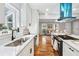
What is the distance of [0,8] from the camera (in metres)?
3.28

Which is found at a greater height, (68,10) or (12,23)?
(68,10)

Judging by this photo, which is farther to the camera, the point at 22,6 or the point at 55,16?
the point at 55,16

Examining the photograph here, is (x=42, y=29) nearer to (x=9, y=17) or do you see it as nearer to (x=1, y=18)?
(x=9, y=17)

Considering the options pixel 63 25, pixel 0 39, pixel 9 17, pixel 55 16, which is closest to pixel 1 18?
pixel 0 39

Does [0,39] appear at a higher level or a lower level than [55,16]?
lower

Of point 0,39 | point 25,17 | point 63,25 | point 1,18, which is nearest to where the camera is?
point 1,18

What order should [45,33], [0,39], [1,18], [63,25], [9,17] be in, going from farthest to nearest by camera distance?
[45,33]
[63,25]
[9,17]
[0,39]
[1,18]

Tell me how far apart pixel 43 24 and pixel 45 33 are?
137 cm

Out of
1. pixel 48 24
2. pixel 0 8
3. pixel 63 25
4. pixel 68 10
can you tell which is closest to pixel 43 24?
pixel 48 24

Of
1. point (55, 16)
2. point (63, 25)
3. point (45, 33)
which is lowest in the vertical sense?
point (45, 33)

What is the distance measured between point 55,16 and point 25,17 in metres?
8.65

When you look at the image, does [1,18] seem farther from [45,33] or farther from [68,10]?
[45,33]

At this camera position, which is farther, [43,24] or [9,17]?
[43,24]

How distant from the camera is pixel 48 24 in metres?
18.5
